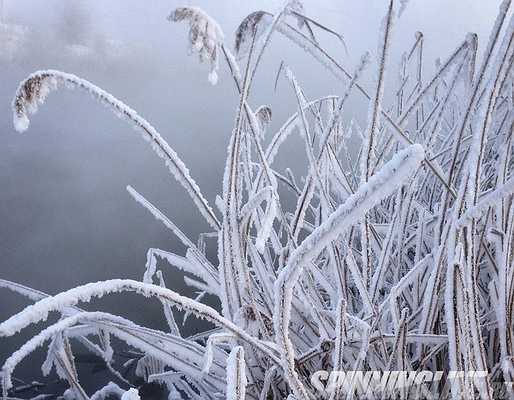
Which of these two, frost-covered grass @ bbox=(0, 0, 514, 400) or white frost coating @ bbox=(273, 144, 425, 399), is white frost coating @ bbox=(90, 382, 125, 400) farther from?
white frost coating @ bbox=(273, 144, 425, 399)

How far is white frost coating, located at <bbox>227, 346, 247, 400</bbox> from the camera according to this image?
0.31 metres

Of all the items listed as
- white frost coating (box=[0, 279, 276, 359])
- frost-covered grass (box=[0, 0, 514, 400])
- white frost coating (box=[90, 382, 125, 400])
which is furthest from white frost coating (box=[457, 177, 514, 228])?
white frost coating (box=[90, 382, 125, 400])

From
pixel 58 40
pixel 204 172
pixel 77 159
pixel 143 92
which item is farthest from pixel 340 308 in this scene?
pixel 58 40

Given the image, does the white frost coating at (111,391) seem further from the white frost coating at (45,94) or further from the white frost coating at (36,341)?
the white frost coating at (45,94)

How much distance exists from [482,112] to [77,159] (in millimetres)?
1385

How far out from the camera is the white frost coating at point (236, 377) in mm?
314

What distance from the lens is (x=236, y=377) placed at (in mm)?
322

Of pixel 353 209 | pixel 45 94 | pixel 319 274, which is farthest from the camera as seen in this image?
pixel 319 274

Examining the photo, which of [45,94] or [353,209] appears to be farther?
[45,94]

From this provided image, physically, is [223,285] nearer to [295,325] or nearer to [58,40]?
[295,325]

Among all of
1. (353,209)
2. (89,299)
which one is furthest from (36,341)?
(353,209)

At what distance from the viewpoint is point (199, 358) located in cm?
42

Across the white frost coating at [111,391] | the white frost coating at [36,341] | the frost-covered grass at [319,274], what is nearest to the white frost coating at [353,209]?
the frost-covered grass at [319,274]

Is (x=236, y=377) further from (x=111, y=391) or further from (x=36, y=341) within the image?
(x=111, y=391)
